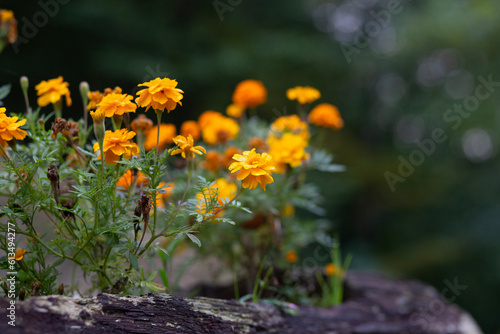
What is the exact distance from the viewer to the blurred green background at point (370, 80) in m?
3.75

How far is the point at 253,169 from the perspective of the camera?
0.74 meters

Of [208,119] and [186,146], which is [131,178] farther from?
[208,119]

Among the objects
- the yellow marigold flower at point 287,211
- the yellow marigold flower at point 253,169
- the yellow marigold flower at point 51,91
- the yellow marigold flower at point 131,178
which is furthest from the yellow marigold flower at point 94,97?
the yellow marigold flower at point 287,211

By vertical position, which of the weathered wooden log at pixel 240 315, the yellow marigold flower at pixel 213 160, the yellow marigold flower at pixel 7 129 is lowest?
the weathered wooden log at pixel 240 315

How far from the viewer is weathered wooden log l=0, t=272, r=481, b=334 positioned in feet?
2.39

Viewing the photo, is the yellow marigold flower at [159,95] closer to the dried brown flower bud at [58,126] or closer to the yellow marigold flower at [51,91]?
the dried brown flower bud at [58,126]

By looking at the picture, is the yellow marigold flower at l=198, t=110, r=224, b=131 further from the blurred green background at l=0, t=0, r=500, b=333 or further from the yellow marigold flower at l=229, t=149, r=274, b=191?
the blurred green background at l=0, t=0, r=500, b=333

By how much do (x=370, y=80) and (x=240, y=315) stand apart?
14.5ft

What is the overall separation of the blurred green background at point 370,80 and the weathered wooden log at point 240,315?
2281mm

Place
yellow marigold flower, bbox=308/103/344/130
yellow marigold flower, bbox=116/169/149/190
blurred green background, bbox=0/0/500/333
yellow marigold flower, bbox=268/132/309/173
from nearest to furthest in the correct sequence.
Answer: yellow marigold flower, bbox=116/169/149/190, yellow marigold flower, bbox=268/132/309/173, yellow marigold flower, bbox=308/103/344/130, blurred green background, bbox=0/0/500/333

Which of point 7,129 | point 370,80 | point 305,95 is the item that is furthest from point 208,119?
point 370,80

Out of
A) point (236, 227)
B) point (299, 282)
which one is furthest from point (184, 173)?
point (299, 282)

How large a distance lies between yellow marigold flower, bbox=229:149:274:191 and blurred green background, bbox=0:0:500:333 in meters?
3.06

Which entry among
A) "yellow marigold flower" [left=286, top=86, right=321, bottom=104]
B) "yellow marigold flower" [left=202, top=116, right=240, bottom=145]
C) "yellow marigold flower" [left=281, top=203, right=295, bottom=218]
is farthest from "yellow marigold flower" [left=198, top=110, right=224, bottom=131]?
"yellow marigold flower" [left=281, top=203, right=295, bottom=218]
